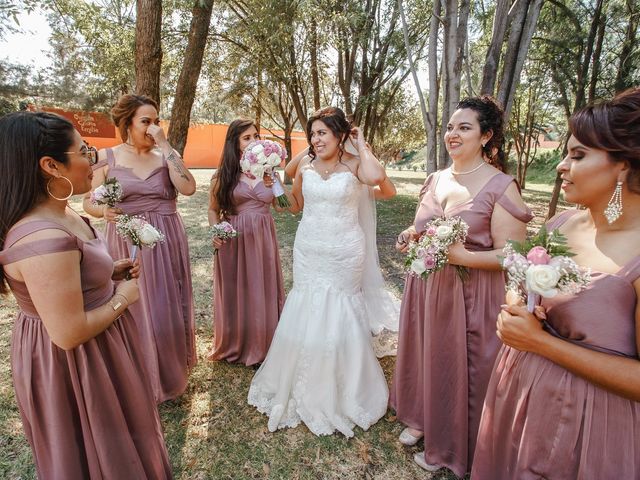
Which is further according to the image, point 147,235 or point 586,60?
point 586,60

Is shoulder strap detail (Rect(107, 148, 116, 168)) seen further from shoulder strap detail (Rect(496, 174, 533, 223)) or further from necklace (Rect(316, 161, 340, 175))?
shoulder strap detail (Rect(496, 174, 533, 223))

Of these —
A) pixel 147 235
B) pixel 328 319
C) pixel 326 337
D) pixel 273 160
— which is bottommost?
pixel 326 337

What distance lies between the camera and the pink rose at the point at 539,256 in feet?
4.94

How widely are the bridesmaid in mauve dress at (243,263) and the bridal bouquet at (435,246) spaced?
7.02 feet

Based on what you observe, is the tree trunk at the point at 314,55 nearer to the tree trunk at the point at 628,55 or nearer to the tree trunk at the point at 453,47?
the tree trunk at the point at 453,47

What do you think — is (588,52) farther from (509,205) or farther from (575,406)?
(575,406)

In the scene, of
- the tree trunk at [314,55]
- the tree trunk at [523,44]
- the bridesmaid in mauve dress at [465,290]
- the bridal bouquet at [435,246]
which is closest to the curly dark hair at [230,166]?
the bridesmaid in mauve dress at [465,290]

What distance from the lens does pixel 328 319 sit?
3541mm

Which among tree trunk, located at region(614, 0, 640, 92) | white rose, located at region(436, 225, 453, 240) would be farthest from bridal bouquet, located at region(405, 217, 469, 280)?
tree trunk, located at region(614, 0, 640, 92)

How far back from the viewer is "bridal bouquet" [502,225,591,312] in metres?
1.44

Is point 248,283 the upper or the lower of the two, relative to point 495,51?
lower

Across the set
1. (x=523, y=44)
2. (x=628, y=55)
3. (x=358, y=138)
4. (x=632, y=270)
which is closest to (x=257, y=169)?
(x=358, y=138)

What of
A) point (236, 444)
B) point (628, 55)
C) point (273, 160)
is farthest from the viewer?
point (628, 55)

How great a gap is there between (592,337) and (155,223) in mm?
3350
